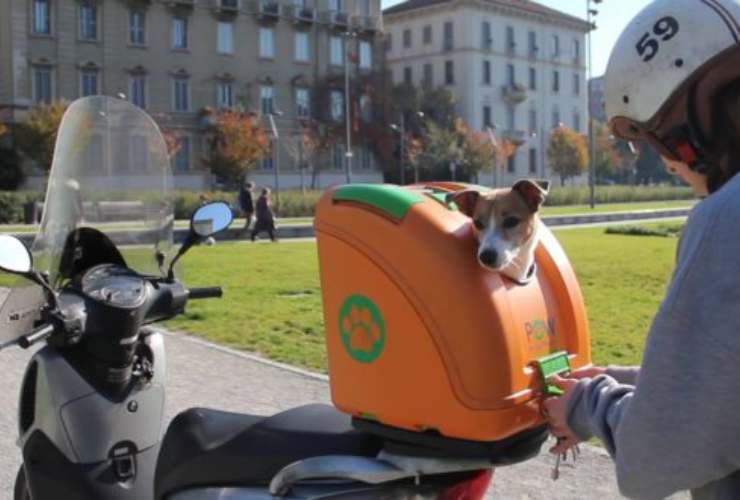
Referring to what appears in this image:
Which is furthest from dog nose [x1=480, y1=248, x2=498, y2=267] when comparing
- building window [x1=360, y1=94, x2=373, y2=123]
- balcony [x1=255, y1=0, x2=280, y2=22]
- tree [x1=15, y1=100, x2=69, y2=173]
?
building window [x1=360, y1=94, x2=373, y2=123]

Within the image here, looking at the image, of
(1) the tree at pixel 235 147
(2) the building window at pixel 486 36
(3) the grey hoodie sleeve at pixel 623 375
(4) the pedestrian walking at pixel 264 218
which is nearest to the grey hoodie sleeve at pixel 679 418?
(3) the grey hoodie sleeve at pixel 623 375

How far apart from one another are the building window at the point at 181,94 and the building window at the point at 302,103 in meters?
7.85

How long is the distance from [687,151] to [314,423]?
3.83ft

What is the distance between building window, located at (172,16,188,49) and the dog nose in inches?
2247

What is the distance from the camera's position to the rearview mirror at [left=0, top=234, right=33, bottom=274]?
2.80 metres

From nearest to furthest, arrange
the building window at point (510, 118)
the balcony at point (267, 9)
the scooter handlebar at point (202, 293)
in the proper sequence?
Result: the scooter handlebar at point (202, 293) → the balcony at point (267, 9) → the building window at point (510, 118)

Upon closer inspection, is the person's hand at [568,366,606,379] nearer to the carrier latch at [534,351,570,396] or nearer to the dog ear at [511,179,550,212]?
the carrier latch at [534,351,570,396]

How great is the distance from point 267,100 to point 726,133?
60.2m

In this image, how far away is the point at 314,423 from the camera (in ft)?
7.79

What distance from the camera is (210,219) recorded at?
11.3ft

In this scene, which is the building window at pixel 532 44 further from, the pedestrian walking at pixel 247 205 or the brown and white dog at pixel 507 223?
the brown and white dog at pixel 507 223

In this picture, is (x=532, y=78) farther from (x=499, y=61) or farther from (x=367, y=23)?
(x=367, y=23)

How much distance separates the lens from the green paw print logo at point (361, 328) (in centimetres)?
214

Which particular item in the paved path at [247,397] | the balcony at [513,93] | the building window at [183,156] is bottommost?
the paved path at [247,397]
